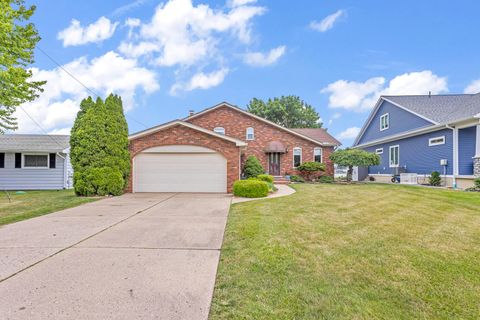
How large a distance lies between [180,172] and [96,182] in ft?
12.3

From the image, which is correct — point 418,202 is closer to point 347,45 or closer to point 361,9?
point 361,9

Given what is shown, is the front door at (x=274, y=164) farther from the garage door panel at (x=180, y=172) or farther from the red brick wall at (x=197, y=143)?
the garage door panel at (x=180, y=172)

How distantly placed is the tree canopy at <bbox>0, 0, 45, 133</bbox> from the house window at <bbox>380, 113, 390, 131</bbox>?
73.8 ft

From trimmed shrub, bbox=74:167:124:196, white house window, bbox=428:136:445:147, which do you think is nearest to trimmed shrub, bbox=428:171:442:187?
white house window, bbox=428:136:445:147

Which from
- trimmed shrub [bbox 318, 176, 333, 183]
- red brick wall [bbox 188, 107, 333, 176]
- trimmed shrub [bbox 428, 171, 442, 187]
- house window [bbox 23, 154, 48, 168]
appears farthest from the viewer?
red brick wall [bbox 188, 107, 333, 176]

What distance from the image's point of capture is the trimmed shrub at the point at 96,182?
11055 millimetres

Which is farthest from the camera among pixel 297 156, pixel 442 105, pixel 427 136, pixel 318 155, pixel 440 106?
pixel 318 155

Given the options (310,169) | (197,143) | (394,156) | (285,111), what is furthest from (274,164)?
(285,111)

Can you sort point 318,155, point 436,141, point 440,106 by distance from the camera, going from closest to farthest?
point 436,141
point 440,106
point 318,155

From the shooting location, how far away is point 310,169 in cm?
1850

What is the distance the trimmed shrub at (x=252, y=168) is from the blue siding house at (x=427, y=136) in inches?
384

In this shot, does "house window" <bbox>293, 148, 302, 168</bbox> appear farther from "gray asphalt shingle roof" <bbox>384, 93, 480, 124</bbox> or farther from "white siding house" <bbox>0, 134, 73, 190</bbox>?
"white siding house" <bbox>0, 134, 73, 190</bbox>

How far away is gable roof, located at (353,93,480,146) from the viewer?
529 inches

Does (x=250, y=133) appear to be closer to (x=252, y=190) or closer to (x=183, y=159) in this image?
(x=183, y=159)
